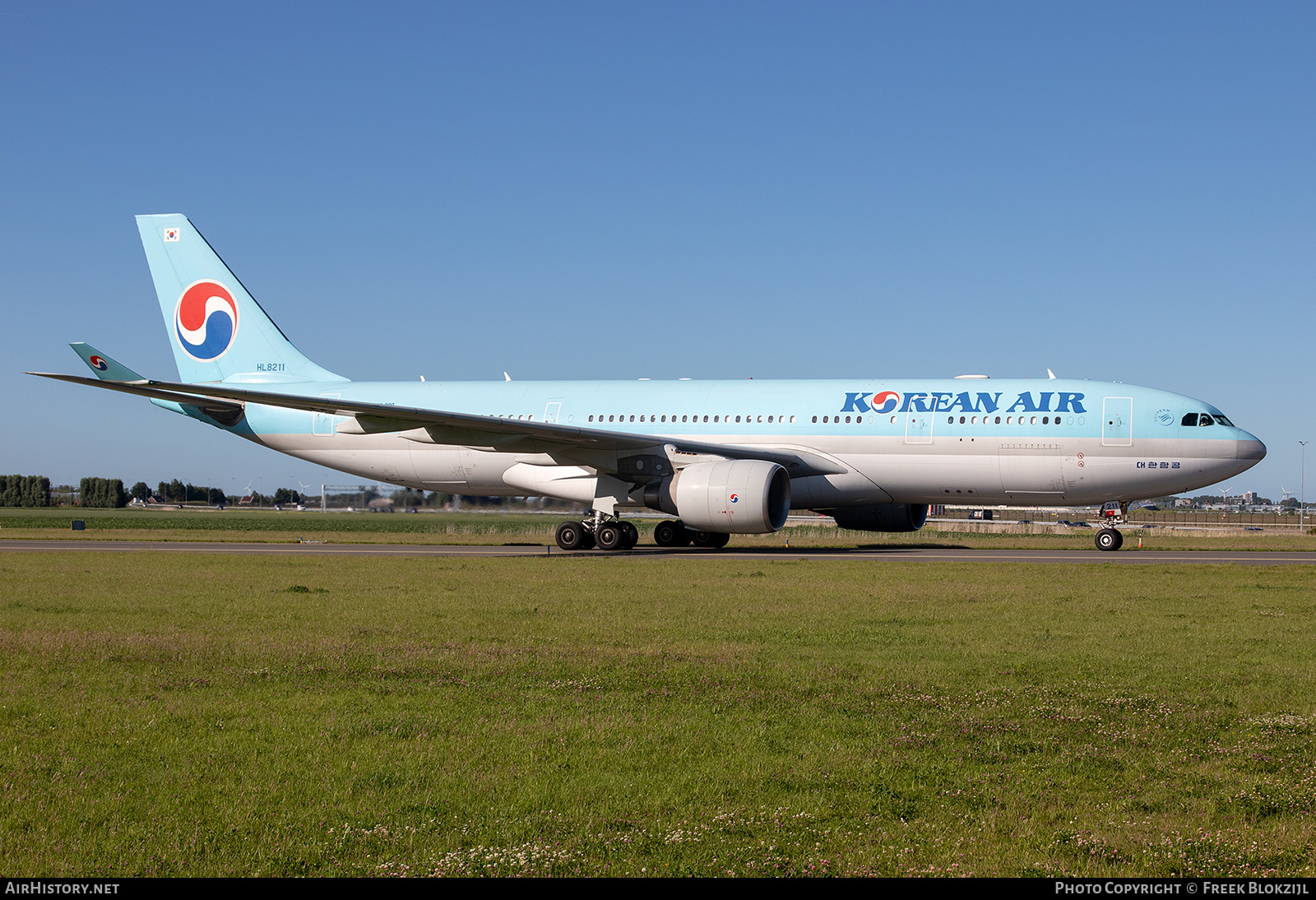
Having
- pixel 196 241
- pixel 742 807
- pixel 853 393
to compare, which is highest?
pixel 196 241

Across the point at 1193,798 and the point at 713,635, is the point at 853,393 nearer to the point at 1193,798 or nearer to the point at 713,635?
the point at 713,635

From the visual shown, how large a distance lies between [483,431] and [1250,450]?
694 inches

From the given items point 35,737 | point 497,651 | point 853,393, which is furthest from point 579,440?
point 35,737

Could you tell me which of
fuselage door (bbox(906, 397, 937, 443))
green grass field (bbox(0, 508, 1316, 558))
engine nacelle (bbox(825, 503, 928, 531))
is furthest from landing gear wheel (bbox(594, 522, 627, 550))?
fuselage door (bbox(906, 397, 937, 443))

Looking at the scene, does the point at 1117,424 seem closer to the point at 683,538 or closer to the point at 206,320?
the point at 683,538

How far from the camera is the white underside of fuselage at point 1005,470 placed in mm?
24344

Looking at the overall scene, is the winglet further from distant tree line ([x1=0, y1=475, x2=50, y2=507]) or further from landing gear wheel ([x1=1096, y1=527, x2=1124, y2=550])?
distant tree line ([x1=0, y1=475, x2=50, y2=507])

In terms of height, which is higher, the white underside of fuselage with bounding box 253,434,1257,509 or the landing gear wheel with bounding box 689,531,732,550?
the white underside of fuselage with bounding box 253,434,1257,509

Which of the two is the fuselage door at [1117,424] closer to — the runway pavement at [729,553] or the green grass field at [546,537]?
the runway pavement at [729,553]

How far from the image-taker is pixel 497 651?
31.8 feet

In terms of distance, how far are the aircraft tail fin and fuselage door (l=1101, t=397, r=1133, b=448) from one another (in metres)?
21.3

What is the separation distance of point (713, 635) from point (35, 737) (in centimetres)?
623

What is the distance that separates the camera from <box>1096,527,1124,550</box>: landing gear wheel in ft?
86.1

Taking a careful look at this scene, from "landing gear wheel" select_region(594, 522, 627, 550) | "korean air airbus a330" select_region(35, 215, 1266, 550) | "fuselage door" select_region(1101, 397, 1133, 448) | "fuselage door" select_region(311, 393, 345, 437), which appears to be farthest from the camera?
"fuselage door" select_region(311, 393, 345, 437)
